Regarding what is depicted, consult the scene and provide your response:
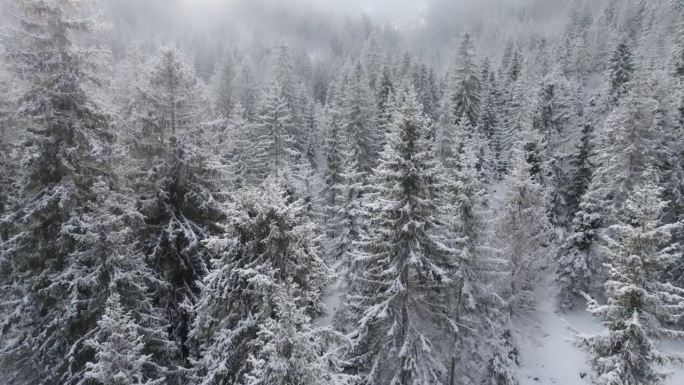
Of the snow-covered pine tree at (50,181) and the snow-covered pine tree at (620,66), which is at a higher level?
the snow-covered pine tree at (620,66)

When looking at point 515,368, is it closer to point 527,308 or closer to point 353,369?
point 527,308

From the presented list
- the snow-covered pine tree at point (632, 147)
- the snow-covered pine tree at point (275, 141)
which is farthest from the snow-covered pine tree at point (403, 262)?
the snow-covered pine tree at point (275, 141)

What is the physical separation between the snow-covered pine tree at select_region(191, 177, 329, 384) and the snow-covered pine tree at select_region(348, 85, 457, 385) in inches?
234

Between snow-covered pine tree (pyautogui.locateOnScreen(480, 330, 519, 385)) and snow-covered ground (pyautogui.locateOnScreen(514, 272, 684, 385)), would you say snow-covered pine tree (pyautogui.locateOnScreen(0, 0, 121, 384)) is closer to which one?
snow-covered pine tree (pyautogui.locateOnScreen(480, 330, 519, 385))

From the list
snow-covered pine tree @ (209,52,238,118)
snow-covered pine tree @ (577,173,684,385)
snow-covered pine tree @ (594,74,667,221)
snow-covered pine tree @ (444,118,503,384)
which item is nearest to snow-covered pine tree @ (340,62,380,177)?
snow-covered pine tree @ (209,52,238,118)

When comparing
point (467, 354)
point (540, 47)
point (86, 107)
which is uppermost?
point (540, 47)

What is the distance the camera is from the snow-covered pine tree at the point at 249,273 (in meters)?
11.7

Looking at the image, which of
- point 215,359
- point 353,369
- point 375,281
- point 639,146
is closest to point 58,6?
point 215,359

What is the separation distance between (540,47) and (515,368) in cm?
8452

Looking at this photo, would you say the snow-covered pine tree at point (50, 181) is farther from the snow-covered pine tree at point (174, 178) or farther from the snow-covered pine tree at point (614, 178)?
the snow-covered pine tree at point (614, 178)

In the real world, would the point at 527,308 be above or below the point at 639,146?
below

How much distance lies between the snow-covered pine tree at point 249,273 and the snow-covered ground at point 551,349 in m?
21.6

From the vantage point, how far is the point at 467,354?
2548 centimetres

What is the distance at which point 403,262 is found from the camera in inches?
709
